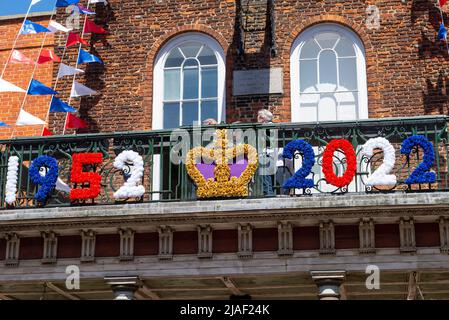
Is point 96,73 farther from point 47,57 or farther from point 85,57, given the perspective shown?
point 47,57

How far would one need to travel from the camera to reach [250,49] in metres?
16.2

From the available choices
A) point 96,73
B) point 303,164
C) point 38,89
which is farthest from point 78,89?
point 303,164

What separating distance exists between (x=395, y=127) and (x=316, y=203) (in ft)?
5.89

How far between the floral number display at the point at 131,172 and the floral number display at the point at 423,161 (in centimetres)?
391

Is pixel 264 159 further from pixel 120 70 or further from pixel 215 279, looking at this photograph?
pixel 120 70

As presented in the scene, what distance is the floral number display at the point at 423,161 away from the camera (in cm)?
1226

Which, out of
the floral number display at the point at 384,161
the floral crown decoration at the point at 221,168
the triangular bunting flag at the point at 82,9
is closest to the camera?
the floral number display at the point at 384,161

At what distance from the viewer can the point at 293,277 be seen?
1303 cm

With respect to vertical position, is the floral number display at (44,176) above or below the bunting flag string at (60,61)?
below

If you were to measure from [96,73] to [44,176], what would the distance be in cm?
378

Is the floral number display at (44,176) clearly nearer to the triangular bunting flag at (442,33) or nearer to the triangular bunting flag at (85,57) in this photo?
the triangular bunting flag at (85,57)

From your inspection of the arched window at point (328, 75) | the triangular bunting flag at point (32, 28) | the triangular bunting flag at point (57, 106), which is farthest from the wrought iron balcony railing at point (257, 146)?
the triangular bunting flag at point (32, 28)

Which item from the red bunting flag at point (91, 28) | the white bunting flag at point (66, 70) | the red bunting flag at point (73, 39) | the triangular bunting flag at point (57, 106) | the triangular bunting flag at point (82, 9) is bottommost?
the triangular bunting flag at point (57, 106)
